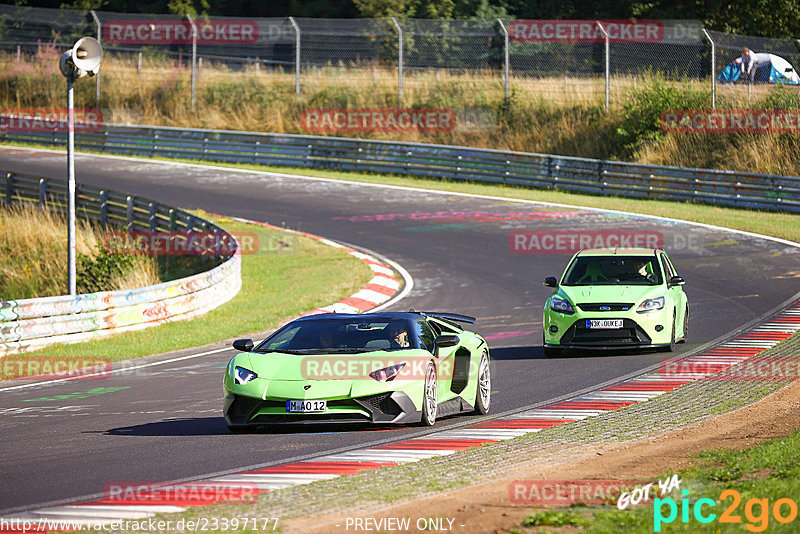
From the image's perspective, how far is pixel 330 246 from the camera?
1091 inches

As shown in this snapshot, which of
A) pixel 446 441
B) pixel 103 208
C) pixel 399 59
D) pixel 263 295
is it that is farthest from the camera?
pixel 399 59

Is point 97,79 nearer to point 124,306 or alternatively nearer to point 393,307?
point 393,307

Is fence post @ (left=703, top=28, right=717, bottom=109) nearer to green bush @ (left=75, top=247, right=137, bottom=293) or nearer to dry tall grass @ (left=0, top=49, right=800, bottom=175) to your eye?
dry tall grass @ (left=0, top=49, right=800, bottom=175)

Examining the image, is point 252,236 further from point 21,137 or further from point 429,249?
point 21,137

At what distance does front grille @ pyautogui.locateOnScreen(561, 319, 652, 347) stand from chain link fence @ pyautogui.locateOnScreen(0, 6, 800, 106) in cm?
2190

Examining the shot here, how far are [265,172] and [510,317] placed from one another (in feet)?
70.6

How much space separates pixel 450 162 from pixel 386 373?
28654mm

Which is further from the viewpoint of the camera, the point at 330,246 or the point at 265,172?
the point at 265,172

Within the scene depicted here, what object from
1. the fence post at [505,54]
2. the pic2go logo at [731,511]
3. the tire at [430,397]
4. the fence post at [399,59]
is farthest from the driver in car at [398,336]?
the fence post at [399,59]

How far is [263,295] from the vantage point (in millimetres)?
22875

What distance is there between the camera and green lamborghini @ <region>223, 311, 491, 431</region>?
10.1 metres

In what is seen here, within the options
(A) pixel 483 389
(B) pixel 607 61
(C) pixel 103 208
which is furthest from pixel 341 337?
(B) pixel 607 61

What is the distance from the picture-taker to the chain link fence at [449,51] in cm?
3794

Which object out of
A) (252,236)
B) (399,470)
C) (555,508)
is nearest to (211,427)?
(399,470)
